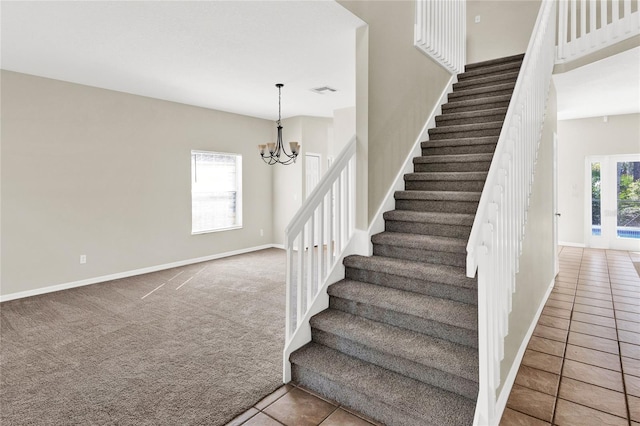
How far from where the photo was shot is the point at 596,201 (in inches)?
273

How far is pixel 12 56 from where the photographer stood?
3.59m

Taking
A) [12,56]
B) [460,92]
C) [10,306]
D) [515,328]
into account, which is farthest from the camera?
[460,92]

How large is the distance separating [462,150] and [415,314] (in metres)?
2.06

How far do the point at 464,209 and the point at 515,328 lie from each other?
3.41 feet

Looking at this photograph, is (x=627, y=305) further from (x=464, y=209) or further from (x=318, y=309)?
(x=318, y=309)

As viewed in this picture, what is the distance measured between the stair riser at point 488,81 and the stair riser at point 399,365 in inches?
142

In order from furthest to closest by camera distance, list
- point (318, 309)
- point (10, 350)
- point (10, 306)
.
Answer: point (10, 306), point (10, 350), point (318, 309)

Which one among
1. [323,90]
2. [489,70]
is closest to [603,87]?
[489,70]

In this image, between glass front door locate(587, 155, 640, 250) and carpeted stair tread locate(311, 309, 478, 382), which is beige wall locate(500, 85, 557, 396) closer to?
carpeted stair tread locate(311, 309, 478, 382)

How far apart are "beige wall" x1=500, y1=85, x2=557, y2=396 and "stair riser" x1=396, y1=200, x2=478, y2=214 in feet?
1.51

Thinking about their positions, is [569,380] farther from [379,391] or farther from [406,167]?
[406,167]

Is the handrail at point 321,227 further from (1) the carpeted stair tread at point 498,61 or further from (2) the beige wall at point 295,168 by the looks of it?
(2) the beige wall at point 295,168

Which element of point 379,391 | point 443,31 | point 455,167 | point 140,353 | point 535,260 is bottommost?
point 140,353

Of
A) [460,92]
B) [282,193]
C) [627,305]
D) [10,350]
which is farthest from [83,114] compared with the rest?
[627,305]
